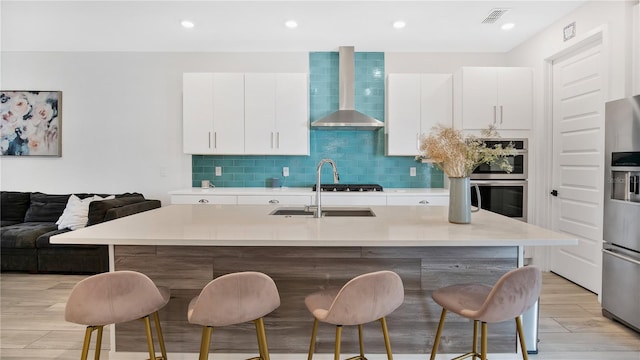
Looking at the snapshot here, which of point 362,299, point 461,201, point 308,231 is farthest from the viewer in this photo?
point 461,201

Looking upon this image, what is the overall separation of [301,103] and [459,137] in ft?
8.30

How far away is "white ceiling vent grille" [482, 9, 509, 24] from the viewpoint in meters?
3.35

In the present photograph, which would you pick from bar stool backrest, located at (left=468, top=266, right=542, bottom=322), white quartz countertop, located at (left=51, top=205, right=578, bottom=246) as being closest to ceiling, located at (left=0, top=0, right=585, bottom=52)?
white quartz countertop, located at (left=51, top=205, right=578, bottom=246)

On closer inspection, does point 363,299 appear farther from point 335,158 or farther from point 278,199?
point 335,158

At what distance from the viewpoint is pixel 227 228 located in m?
1.89

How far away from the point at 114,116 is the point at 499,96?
490cm

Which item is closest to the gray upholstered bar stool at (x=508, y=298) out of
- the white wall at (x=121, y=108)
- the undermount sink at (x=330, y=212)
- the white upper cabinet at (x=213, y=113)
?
the undermount sink at (x=330, y=212)

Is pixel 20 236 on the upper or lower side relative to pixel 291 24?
lower

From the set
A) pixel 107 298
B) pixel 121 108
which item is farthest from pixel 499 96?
pixel 121 108

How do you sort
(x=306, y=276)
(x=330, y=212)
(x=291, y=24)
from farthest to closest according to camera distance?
(x=291, y=24)
(x=330, y=212)
(x=306, y=276)

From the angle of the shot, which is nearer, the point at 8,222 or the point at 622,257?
the point at 622,257

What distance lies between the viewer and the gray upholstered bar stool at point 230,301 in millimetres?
1412

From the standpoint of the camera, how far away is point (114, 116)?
4641 mm

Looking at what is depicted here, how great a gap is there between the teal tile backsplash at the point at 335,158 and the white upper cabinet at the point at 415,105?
362 millimetres
